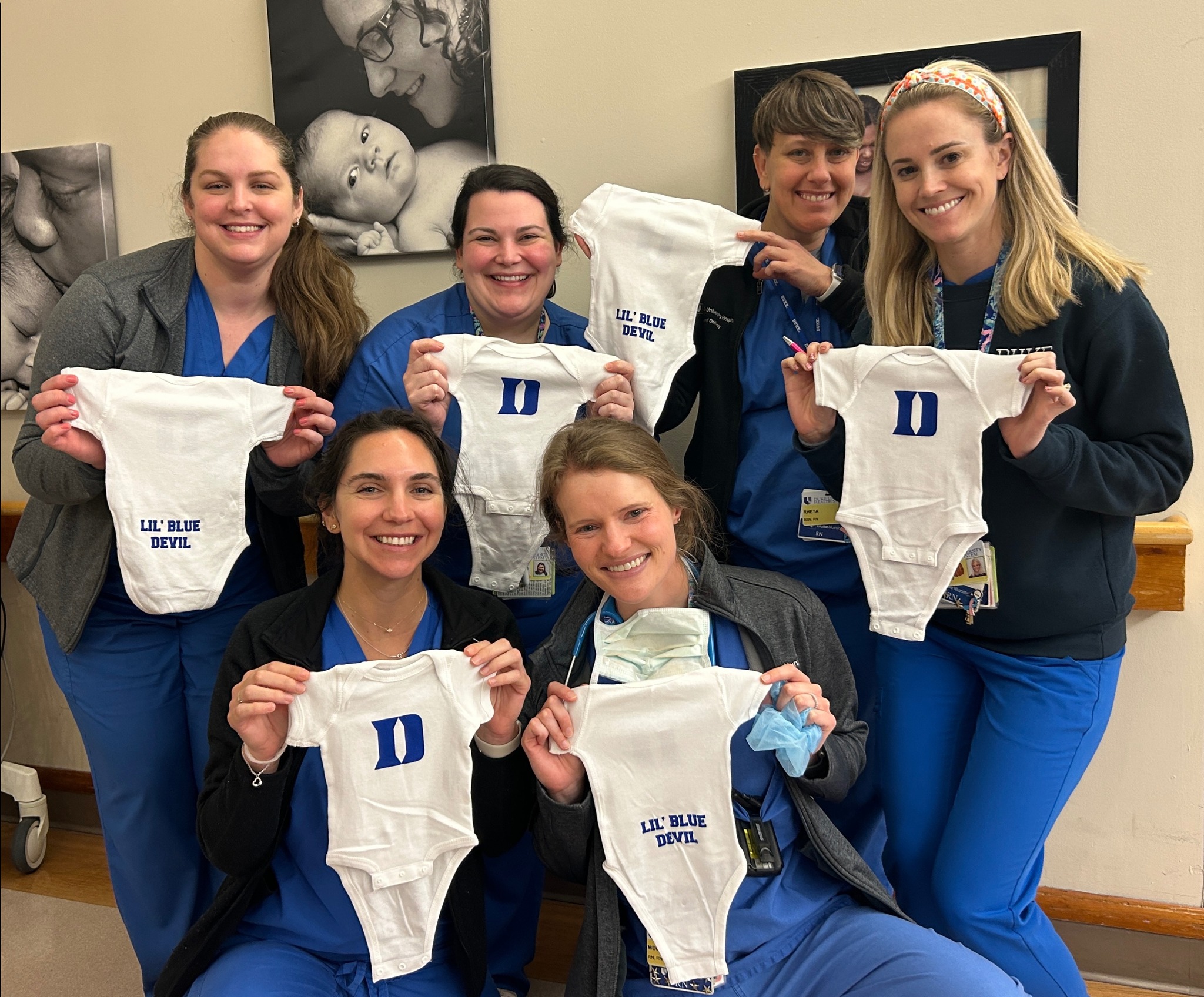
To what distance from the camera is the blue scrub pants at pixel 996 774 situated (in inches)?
72.2

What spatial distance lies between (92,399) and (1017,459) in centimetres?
175

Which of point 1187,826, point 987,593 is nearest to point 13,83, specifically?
point 987,593

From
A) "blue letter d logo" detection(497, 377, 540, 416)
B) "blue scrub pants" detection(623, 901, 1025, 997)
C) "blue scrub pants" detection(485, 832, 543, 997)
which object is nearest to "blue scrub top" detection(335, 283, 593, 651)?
"blue letter d logo" detection(497, 377, 540, 416)

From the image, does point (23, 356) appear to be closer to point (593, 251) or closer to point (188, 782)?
point (188, 782)

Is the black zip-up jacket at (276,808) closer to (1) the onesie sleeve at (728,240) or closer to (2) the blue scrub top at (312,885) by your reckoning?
(2) the blue scrub top at (312,885)

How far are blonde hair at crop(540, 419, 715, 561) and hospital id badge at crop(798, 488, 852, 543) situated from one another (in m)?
0.30

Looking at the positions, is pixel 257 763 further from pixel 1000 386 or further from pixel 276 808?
pixel 1000 386

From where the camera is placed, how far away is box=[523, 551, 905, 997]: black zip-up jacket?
1.72m

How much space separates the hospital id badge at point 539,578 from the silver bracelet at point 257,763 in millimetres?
618

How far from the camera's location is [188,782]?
229 centimetres

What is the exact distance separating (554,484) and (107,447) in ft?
3.06

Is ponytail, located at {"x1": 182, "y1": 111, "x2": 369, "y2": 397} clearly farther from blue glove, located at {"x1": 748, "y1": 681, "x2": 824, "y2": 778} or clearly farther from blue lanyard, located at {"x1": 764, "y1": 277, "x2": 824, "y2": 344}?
blue glove, located at {"x1": 748, "y1": 681, "x2": 824, "y2": 778}

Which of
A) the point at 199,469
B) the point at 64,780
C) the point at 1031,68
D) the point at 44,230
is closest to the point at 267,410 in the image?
the point at 199,469

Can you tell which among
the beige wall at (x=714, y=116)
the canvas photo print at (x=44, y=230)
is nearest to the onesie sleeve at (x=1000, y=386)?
the beige wall at (x=714, y=116)
